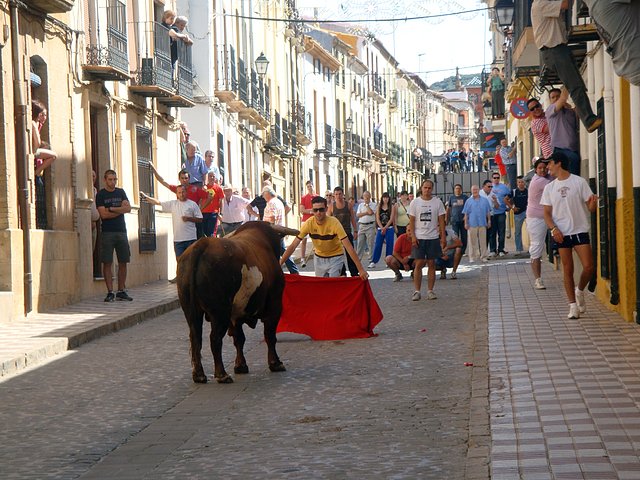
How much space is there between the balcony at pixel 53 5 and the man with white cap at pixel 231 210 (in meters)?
7.33

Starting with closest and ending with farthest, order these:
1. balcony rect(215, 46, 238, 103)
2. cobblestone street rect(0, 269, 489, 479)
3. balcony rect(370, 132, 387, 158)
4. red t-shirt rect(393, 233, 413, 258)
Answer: cobblestone street rect(0, 269, 489, 479), red t-shirt rect(393, 233, 413, 258), balcony rect(215, 46, 238, 103), balcony rect(370, 132, 387, 158)

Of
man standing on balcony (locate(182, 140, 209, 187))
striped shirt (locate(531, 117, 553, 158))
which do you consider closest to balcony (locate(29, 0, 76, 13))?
striped shirt (locate(531, 117, 553, 158))

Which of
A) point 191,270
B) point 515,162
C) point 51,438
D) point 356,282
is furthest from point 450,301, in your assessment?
point 515,162

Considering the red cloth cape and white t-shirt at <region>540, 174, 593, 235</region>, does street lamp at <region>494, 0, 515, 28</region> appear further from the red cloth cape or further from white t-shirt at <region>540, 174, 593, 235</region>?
the red cloth cape

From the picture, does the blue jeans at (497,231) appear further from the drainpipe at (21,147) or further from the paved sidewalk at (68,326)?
the drainpipe at (21,147)

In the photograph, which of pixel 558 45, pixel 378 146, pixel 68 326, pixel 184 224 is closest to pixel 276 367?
pixel 68 326

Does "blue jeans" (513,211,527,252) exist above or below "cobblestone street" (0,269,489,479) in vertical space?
above

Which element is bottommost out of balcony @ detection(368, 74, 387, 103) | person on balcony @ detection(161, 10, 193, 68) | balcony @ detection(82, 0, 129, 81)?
balcony @ detection(82, 0, 129, 81)

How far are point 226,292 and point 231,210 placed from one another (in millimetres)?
14277

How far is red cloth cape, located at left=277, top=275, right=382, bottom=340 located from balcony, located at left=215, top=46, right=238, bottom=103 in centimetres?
1959

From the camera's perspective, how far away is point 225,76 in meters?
32.6

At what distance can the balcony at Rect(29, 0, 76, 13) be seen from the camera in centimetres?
1673

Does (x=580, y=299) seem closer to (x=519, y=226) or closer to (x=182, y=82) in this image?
(x=519, y=226)

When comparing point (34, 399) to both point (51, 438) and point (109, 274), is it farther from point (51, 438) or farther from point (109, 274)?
point (109, 274)
